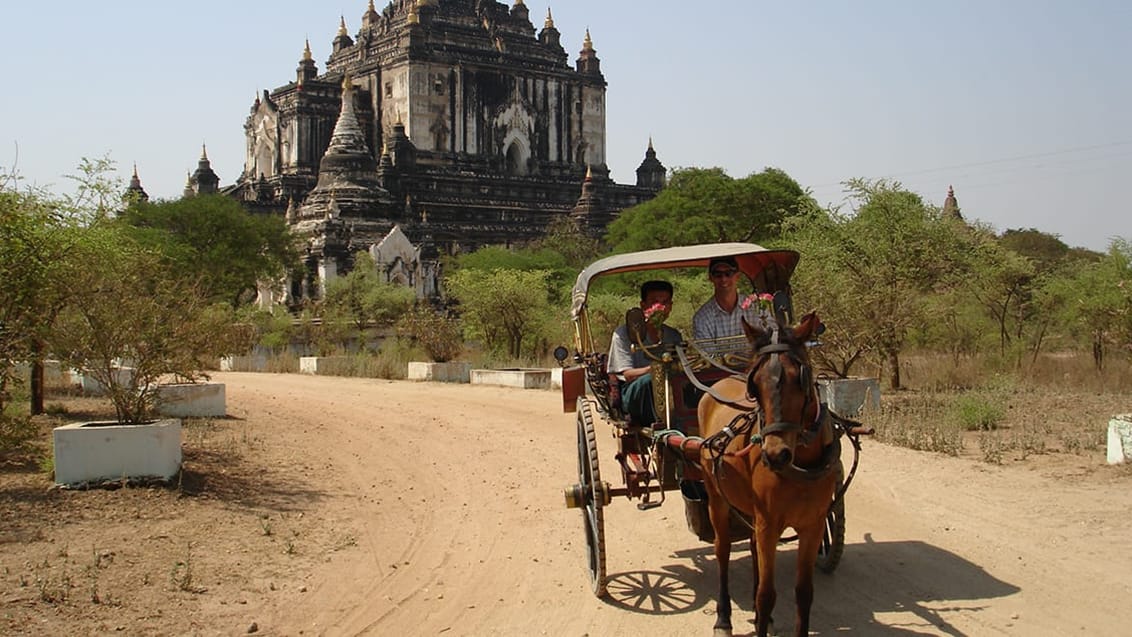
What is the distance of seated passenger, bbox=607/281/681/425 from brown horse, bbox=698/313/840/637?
121cm

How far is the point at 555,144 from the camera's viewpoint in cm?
5153

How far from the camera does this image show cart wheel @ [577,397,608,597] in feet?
20.9

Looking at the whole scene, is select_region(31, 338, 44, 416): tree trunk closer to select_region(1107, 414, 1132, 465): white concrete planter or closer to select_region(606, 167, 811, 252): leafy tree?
select_region(1107, 414, 1132, 465): white concrete planter

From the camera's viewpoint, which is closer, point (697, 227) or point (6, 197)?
point (6, 197)

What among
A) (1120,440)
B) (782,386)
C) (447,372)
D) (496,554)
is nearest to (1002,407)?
(1120,440)

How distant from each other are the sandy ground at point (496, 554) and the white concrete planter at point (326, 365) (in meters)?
10.9

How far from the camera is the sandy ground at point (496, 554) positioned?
20.2 feet

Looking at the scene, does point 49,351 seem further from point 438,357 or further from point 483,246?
point 483,246

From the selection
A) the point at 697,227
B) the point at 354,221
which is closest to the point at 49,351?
the point at 697,227

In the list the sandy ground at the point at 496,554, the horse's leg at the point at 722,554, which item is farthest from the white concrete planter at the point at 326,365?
the horse's leg at the point at 722,554

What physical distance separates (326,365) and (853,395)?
12311mm

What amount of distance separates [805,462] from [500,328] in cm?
1918

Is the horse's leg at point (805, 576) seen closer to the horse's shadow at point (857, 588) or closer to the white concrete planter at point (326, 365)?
the horse's shadow at point (857, 588)

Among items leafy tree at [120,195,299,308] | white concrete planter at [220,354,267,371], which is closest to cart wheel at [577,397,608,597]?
white concrete planter at [220,354,267,371]
